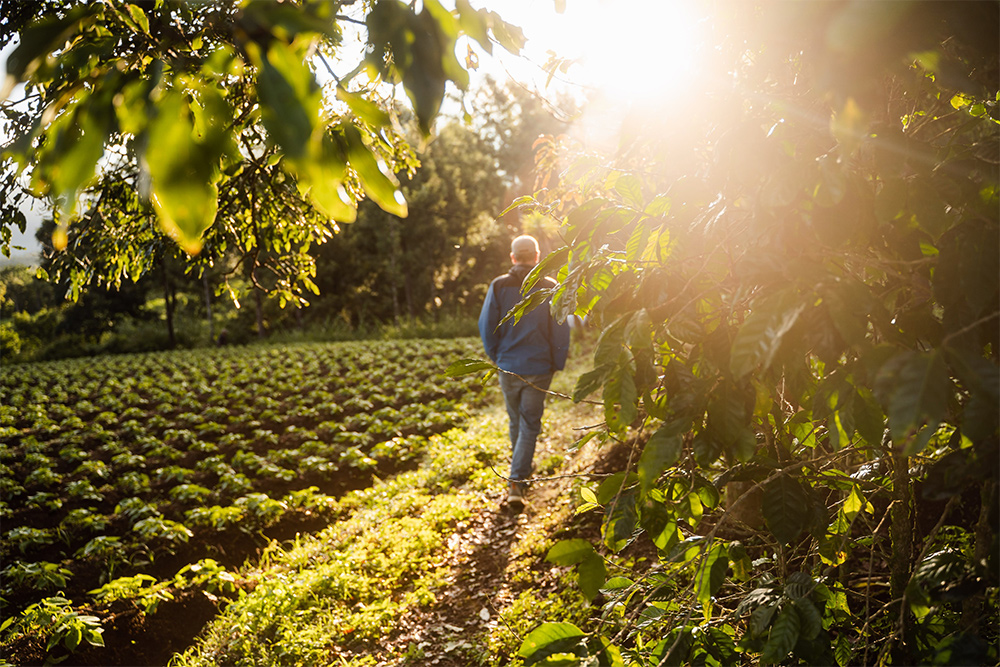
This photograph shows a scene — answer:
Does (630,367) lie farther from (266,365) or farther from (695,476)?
(266,365)

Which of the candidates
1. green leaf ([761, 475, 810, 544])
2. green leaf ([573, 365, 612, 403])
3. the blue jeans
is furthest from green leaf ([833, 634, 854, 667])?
the blue jeans

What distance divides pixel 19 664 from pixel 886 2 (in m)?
4.46

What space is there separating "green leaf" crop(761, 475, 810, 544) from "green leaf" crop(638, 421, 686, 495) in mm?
289

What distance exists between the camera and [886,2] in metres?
0.77

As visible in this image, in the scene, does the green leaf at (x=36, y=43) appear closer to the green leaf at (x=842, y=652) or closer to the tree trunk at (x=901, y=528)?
the tree trunk at (x=901, y=528)

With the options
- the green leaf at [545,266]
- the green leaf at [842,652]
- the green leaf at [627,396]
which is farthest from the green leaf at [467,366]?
the green leaf at [842,652]

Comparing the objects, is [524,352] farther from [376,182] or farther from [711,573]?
[376,182]

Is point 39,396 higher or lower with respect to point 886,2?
lower

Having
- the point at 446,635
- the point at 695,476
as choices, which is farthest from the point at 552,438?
the point at 695,476

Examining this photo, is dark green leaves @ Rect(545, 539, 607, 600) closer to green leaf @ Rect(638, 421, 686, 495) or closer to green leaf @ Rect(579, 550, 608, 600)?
green leaf @ Rect(579, 550, 608, 600)

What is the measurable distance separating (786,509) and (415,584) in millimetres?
3165

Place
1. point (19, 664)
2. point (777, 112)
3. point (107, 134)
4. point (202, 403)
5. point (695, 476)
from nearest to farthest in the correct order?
1. point (107, 134)
2. point (777, 112)
3. point (695, 476)
4. point (19, 664)
5. point (202, 403)

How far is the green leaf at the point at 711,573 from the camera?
1152 millimetres

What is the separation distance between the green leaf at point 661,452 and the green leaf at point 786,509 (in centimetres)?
29
